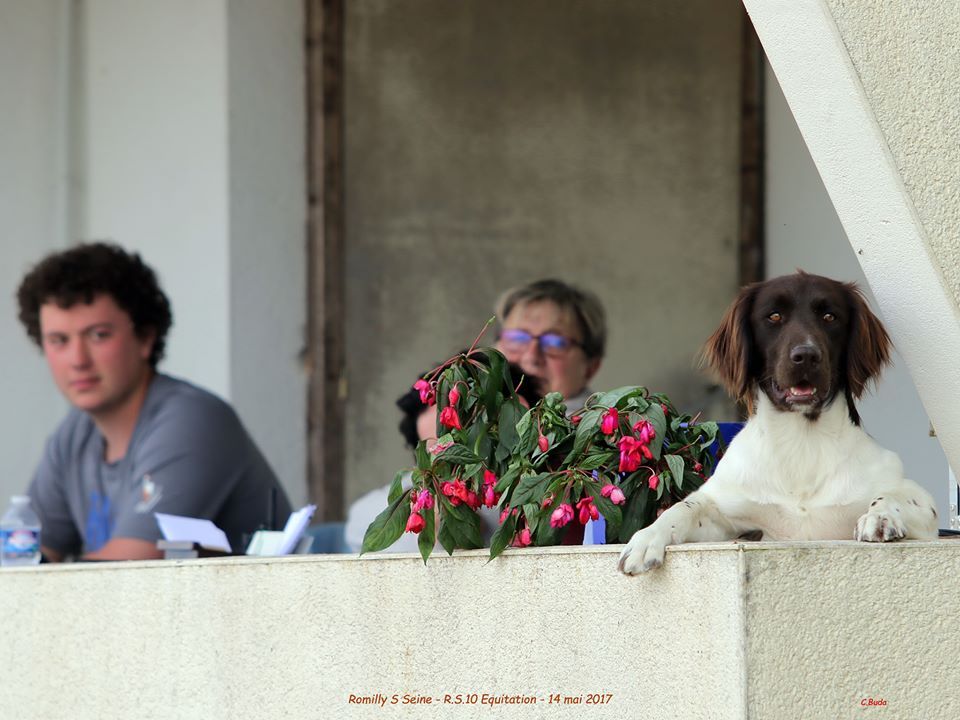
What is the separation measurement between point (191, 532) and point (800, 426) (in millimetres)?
1728

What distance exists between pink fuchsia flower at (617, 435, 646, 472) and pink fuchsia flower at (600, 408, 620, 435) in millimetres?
40

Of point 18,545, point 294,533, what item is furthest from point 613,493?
point 18,545

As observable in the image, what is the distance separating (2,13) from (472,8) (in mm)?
2177

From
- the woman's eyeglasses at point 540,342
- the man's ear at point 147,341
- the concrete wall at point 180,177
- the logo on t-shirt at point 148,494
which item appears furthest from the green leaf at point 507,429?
the concrete wall at point 180,177

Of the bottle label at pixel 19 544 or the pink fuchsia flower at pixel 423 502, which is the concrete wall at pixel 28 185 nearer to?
the bottle label at pixel 19 544

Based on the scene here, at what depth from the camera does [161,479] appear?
4598 mm

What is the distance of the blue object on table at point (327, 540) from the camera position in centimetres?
550

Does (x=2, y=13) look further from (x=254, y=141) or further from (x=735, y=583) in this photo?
(x=735, y=583)

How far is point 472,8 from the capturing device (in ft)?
23.5

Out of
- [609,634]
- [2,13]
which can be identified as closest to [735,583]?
[609,634]

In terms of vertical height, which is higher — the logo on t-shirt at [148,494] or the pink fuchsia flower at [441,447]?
the pink fuchsia flower at [441,447]

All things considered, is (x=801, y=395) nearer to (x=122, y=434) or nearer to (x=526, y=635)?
(x=526, y=635)

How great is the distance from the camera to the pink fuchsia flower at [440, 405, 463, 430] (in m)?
3.08

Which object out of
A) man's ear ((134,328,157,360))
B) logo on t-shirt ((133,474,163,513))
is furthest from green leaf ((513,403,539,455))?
man's ear ((134,328,157,360))
